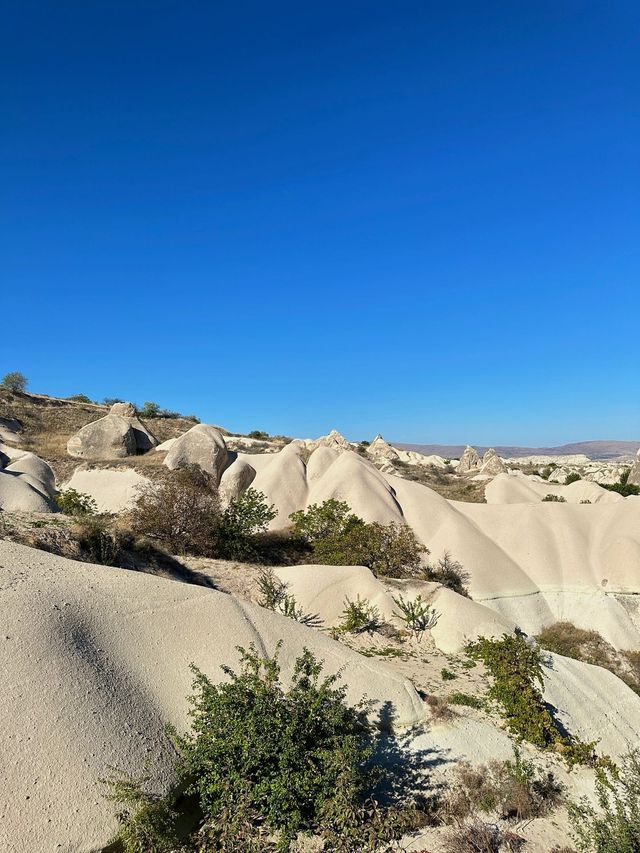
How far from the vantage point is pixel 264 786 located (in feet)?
20.8

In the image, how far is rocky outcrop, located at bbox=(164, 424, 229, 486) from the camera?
28719 millimetres

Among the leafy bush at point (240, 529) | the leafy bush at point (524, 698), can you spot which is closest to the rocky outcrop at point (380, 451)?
the leafy bush at point (240, 529)

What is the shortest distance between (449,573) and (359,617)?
8.93m

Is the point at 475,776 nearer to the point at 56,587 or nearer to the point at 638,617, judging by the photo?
the point at 56,587

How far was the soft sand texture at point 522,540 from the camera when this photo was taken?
2122 cm

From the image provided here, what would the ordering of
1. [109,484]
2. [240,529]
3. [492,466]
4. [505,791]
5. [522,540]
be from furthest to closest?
[492,466] < [109,484] < [522,540] < [240,529] < [505,791]

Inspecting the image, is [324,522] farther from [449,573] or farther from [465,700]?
[465,700]

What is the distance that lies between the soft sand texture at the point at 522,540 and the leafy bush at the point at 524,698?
10321 millimetres

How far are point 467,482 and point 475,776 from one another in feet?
127

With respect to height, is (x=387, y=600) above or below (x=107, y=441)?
below

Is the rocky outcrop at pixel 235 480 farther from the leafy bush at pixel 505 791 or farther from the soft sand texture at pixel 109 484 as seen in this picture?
the leafy bush at pixel 505 791

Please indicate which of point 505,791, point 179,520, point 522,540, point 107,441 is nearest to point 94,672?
point 505,791

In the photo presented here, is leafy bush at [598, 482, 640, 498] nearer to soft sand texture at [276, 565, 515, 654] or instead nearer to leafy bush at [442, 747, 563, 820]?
soft sand texture at [276, 565, 515, 654]

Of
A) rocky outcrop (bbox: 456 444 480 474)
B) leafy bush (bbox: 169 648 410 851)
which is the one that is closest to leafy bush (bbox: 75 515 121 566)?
leafy bush (bbox: 169 648 410 851)
